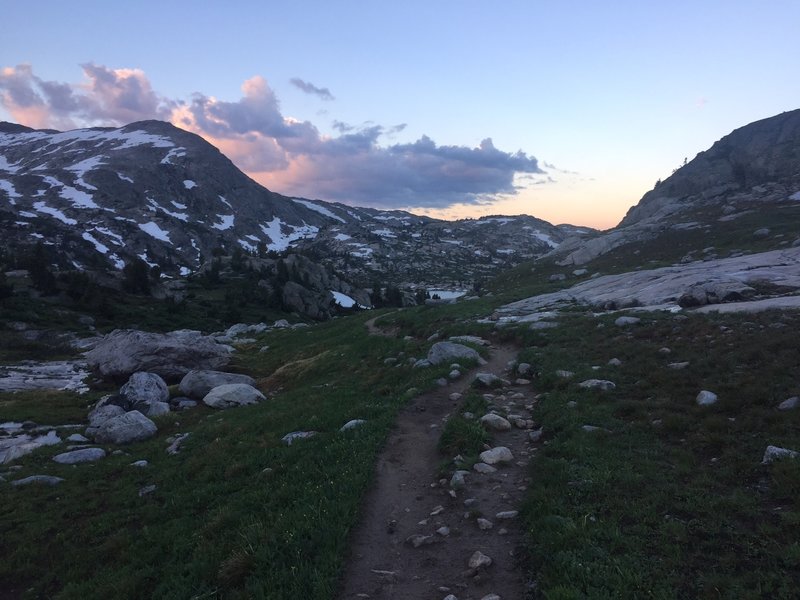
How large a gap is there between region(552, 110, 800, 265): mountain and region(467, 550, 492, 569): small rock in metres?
52.4

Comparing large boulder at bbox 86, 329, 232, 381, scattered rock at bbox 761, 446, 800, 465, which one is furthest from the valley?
large boulder at bbox 86, 329, 232, 381

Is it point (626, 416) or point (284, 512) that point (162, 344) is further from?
point (626, 416)

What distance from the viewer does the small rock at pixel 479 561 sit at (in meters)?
8.64

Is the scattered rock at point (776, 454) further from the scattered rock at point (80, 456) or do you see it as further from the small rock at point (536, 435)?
the scattered rock at point (80, 456)

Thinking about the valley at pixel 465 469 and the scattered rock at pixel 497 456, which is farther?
the scattered rock at pixel 497 456

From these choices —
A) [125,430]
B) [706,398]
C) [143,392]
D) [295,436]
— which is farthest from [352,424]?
[143,392]

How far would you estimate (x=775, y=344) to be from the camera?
15852mm

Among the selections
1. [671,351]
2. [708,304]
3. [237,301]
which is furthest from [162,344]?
[237,301]

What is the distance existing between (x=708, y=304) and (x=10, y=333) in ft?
291

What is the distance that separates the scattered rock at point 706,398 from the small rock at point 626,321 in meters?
11.2

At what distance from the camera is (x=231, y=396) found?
99.9ft

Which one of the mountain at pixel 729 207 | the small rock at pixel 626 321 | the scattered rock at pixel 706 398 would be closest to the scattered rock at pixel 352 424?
the scattered rock at pixel 706 398

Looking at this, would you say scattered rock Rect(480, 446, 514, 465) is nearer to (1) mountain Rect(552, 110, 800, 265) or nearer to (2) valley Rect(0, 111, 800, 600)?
(2) valley Rect(0, 111, 800, 600)

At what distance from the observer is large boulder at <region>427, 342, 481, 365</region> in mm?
24406
